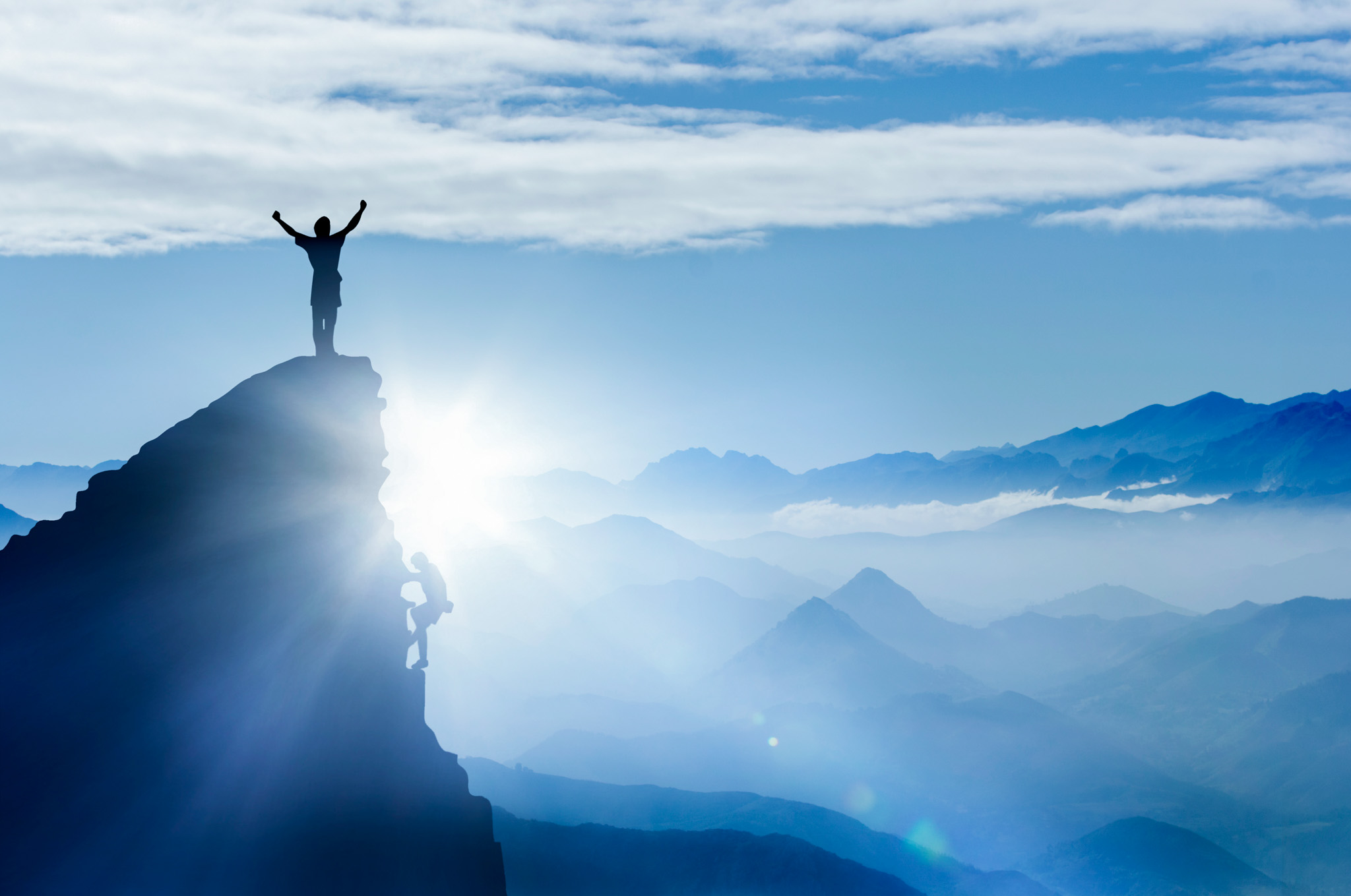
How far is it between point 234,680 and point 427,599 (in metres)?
9.16

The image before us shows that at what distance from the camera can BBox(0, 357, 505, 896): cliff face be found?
3466cm

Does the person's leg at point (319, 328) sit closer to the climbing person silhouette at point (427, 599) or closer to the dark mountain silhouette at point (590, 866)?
the climbing person silhouette at point (427, 599)

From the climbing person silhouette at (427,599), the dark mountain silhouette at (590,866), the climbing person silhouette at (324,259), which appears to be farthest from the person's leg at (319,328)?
the dark mountain silhouette at (590,866)

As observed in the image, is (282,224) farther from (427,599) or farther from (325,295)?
(427,599)

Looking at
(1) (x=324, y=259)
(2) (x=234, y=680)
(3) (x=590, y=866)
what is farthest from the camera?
(3) (x=590, y=866)

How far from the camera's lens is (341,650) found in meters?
41.4

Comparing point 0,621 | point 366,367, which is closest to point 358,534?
point 366,367

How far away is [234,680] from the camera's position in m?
38.0

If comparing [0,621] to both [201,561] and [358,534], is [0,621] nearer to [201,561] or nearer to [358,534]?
[201,561]

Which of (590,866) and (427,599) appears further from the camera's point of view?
(590,866)

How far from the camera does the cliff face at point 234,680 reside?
3466 centimetres

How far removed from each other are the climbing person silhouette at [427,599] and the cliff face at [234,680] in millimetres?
786

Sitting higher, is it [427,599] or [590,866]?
[427,599]

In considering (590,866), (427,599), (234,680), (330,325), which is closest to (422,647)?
(427,599)
